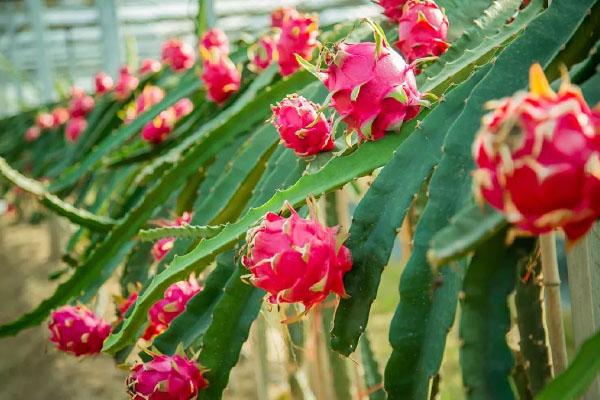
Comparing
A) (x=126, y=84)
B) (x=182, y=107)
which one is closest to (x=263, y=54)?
(x=182, y=107)

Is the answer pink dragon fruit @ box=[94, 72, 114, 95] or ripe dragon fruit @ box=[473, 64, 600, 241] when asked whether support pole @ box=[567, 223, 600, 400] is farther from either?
pink dragon fruit @ box=[94, 72, 114, 95]

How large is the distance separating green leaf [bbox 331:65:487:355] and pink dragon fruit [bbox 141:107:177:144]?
109 centimetres

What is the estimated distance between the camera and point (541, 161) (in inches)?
17.0

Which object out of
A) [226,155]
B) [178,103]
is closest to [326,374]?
[226,155]

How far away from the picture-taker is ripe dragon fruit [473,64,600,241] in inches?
17.0

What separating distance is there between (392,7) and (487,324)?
2.24ft

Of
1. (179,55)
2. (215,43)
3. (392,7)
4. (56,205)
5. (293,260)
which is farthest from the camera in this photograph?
(179,55)

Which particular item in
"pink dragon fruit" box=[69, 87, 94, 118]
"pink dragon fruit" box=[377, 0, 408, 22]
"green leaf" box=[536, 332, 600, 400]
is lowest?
"pink dragon fruit" box=[69, 87, 94, 118]

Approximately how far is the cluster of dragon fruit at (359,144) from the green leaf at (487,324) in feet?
0.22

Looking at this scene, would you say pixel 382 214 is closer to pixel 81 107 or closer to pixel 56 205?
pixel 56 205

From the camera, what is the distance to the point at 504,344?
547 mm

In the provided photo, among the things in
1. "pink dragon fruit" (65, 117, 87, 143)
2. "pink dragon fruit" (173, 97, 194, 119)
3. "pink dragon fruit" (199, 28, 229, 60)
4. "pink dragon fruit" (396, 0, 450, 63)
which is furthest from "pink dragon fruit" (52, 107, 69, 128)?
"pink dragon fruit" (396, 0, 450, 63)

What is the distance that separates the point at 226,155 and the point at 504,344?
2.94 feet

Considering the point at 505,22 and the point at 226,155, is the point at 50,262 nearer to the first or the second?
the point at 226,155
